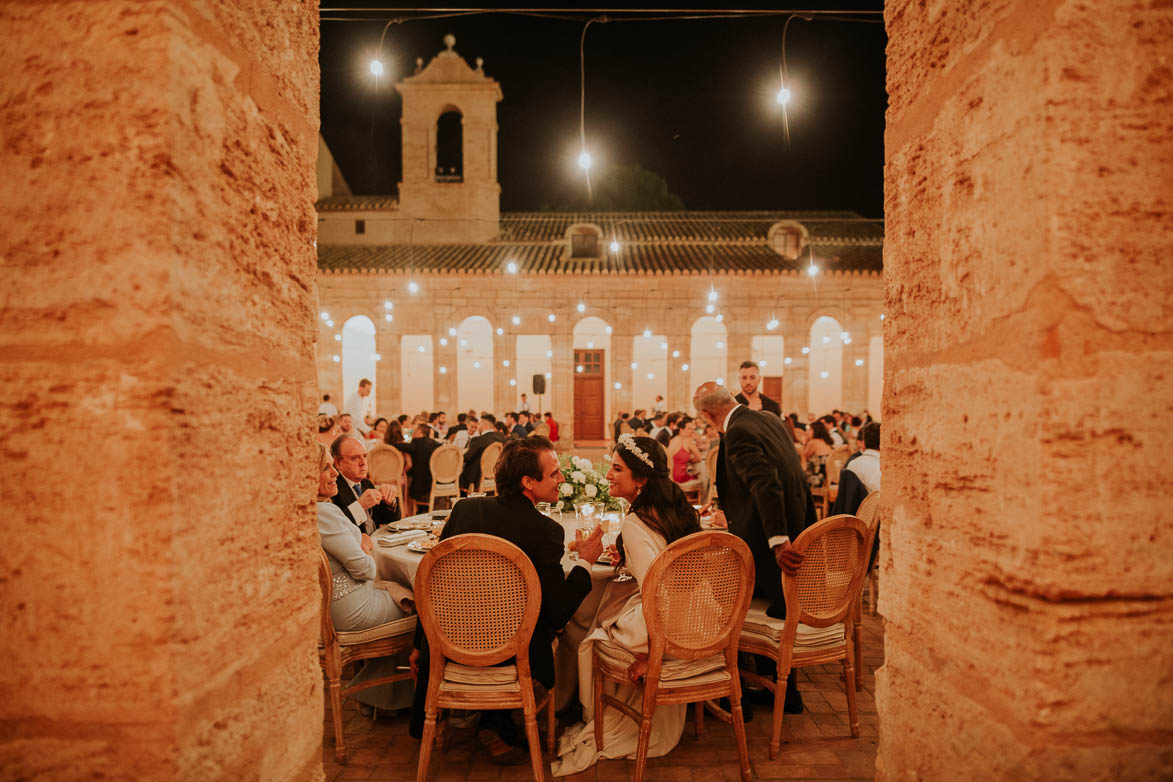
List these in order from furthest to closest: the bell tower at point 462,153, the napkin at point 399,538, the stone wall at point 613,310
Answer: the bell tower at point 462,153 < the stone wall at point 613,310 < the napkin at point 399,538

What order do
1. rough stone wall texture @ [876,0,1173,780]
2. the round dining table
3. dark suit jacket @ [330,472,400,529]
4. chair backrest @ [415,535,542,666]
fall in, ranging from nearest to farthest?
rough stone wall texture @ [876,0,1173,780]
chair backrest @ [415,535,542,666]
the round dining table
dark suit jacket @ [330,472,400,529]

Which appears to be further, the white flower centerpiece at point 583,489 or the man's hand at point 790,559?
the white flower centerpiece at point 583,489

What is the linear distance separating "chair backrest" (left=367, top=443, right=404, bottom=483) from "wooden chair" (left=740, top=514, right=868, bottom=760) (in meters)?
5.26

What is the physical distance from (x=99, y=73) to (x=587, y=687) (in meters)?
2.93

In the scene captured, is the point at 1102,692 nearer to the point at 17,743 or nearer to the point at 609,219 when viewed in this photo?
the point at 17,743

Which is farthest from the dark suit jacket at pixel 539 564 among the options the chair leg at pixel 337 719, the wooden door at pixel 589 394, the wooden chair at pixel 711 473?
the wooden door at pixel 589 394

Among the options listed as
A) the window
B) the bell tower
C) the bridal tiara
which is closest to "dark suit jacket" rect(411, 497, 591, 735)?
the bridal tiara

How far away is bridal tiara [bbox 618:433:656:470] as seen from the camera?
9.68 feet

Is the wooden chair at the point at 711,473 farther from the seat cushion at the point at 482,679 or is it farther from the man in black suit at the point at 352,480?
the seat cushion at the point at 482,679

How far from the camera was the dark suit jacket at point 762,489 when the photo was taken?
9.96ft

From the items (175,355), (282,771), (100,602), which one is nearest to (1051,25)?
(175,355)

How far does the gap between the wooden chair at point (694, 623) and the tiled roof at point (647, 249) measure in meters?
15.3

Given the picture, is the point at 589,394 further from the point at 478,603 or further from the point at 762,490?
the point at 478,603

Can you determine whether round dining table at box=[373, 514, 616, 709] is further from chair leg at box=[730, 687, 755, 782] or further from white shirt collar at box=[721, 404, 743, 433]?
white shirt collar at box=[721, 404, 743, 433]
